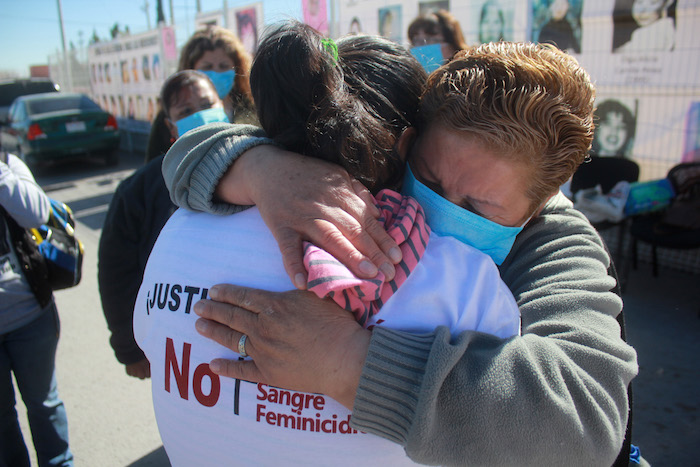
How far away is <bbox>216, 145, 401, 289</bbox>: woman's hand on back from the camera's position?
0.77 m

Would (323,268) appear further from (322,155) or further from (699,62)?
(699,62)

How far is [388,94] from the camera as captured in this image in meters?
0.97

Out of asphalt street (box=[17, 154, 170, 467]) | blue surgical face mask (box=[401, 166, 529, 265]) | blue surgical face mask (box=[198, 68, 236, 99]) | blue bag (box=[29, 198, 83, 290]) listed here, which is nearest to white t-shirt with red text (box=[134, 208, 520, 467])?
blue surgical face mask (box=[401, 166, 529, 265])

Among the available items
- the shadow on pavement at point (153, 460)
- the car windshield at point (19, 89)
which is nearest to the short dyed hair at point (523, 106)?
the shadow on pavement at point (153, 460)

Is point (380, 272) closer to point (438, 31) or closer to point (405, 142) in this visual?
point (405, 142)

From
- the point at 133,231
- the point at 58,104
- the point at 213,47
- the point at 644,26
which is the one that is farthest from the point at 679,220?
the point at 58,104

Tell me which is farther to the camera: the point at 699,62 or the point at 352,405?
the point at 699,62

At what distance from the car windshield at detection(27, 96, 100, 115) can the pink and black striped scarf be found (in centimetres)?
1198

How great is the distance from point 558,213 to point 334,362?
74 cm

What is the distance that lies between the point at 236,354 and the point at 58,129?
447 inches

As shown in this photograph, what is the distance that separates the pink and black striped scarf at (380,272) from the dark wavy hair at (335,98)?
8 cm

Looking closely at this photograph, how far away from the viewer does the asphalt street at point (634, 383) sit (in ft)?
8.93

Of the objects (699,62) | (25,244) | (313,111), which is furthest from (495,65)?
(699,62)

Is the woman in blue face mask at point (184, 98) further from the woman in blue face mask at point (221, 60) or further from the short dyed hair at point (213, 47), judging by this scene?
the short dyed hair at point (213, 47)
